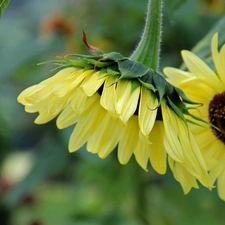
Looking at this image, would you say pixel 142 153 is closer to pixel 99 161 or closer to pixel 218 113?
pixel 218 113

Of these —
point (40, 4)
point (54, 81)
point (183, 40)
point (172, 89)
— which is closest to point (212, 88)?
point (172, 89)

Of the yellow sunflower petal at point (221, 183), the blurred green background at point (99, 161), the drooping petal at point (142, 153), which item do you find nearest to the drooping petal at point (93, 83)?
the drooping petal at point (142, 153)

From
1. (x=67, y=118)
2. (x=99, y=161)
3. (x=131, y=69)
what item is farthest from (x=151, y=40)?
(x=99, y=161)

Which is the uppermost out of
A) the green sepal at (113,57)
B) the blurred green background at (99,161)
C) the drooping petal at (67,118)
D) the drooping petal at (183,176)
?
the green sepal at (113,57)

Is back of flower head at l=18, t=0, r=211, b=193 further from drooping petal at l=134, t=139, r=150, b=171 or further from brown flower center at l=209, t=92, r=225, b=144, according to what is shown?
brown flower center at l=209, t=92, r=225, b=144

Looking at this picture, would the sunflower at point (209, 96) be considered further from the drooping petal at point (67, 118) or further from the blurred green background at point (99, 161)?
the blurred green background at point (99, 161)

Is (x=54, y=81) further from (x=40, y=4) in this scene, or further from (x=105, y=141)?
(x=40, y=4)

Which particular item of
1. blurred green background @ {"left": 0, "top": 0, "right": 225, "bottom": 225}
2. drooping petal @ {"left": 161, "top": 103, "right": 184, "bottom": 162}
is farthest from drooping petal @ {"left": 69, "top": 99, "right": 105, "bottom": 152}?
blurred green background @ {"left": 0, "top": 0, "right": 225, "bottom": 225}
